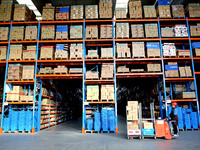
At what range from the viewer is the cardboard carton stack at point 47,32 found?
1180 centimetres

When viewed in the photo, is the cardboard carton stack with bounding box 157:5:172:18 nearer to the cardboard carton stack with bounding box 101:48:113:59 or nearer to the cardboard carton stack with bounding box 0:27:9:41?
the cardboard carton stack with bounding box 101:48:113:59

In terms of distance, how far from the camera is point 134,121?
331 inches

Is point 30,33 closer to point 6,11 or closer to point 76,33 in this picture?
point 6,11

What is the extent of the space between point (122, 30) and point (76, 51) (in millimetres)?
3434

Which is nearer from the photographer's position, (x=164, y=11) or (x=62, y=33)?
(x=62, y=33)

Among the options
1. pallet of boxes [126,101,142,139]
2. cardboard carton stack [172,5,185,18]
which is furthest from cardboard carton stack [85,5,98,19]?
pallet of boxes [126,101,142,139]

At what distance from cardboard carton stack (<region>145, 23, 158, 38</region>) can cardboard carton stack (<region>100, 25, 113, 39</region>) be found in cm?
245

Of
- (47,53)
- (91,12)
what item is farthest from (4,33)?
(91,12)

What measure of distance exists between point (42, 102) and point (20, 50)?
3928mm

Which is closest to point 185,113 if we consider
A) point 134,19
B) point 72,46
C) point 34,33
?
point 134,19

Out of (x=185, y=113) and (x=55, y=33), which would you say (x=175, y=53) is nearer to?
(x=185, y=113)

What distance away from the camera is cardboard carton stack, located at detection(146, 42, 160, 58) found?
11.4 metres

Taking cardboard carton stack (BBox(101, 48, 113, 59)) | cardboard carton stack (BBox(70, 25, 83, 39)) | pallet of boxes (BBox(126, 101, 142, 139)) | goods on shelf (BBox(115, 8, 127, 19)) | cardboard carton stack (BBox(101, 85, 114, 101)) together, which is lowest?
pallet of boxes (BBox(126, 101, 142, 139))

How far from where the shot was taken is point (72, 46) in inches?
458
